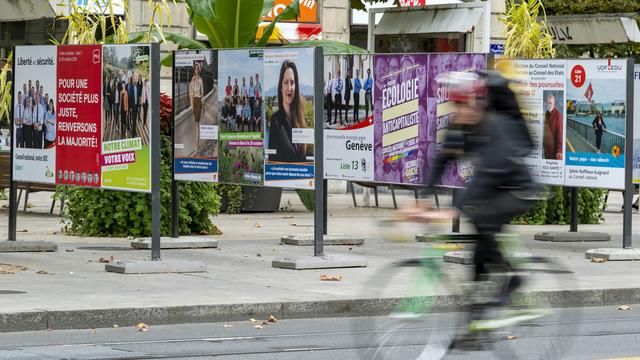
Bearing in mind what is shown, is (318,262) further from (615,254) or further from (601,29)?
(601,29)

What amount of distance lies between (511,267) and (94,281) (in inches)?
238

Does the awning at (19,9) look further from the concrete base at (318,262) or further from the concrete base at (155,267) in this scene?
the concrete base at (318,262)

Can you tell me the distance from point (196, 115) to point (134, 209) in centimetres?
206

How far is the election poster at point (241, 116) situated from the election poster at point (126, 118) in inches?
61.3

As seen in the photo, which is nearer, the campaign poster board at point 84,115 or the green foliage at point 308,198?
the campaign poster board at point 84,115

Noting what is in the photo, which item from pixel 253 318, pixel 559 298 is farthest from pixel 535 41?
pixel 559 298

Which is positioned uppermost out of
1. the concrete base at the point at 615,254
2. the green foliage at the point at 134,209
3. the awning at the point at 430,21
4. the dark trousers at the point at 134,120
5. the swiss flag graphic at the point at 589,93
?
the awning at the point at 430,21

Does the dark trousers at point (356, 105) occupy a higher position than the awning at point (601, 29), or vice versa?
the awning at point (601, 29)

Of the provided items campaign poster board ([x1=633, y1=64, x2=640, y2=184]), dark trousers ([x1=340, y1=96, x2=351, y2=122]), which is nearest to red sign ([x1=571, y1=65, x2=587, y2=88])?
campaign poster board ([x1=633, y1=64, x2=640, y2=184])

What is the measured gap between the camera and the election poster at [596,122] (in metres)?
16.1

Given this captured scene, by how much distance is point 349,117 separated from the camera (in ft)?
54.5

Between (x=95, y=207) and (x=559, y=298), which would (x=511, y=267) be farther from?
(x=95, y=207)

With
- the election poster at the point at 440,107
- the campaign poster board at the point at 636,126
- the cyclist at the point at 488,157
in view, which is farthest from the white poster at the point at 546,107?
the cyclist at the point at 488,157

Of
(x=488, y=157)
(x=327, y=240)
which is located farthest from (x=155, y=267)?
(x=488, y=157)
